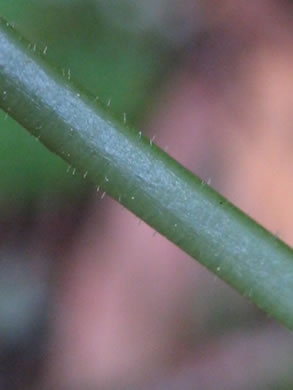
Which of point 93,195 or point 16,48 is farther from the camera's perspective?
point 93,195

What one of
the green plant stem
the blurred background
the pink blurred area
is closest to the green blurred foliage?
the blurred background

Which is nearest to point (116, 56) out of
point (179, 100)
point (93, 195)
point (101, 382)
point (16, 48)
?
point (179, 100)

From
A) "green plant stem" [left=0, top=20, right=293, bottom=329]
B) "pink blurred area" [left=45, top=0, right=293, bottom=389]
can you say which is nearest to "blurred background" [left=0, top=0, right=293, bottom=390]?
"pink blurred area" [left=45, top=0, right=293, bottom=389]

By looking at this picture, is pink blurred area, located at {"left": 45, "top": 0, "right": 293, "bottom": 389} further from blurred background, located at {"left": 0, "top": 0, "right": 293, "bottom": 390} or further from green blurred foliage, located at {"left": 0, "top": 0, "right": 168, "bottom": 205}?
green blurred foliage, located at {"left": 0, "top": 0, "right": 168, "bottom": 205}

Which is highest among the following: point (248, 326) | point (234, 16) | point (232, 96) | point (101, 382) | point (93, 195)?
point (234, 16)

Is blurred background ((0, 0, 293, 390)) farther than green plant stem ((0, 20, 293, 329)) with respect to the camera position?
Yes

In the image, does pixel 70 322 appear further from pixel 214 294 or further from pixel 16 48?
pixel 16 48

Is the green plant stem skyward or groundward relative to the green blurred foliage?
groundward
